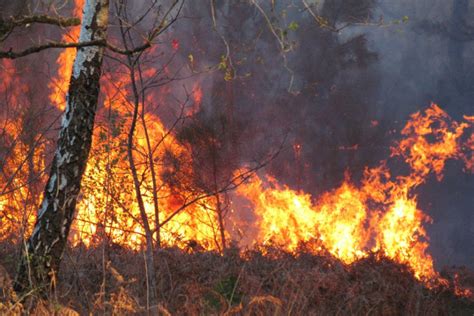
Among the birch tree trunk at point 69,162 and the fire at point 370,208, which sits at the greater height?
the fire at point 370,208


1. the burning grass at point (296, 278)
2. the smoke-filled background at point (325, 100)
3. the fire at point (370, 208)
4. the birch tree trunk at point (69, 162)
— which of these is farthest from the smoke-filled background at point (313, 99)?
the birch tree trunk at point (69, 162)

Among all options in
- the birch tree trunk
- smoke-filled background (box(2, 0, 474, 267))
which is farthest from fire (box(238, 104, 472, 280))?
the birch tree trunk

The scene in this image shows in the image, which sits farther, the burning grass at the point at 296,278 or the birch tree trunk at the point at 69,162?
the burning grass at the point at 296,278

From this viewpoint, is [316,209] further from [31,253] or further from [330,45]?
[31,253]

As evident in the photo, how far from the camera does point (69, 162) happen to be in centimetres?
625

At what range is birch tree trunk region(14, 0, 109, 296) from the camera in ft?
20.2

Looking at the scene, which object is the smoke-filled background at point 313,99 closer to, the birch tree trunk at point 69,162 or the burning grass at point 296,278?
the burning grass at point 296,278

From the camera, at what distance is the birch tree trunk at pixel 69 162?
6.15 metres

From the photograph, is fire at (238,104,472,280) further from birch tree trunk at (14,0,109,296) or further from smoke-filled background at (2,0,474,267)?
A: birch tree trunk at (14,0,109,296)

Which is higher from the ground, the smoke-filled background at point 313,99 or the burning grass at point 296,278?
the smoke-filled background at point 313,99

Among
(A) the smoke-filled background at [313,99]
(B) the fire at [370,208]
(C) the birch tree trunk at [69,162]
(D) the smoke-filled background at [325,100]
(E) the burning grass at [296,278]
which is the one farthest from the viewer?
(D) the smoke-filled background at [325,100]

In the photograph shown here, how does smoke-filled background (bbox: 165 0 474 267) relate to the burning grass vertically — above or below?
above

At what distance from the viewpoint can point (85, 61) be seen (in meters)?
6.38

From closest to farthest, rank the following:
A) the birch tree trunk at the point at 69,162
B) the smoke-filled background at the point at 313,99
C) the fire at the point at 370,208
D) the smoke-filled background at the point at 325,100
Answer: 1. the birch tree trunk at the point at 69,162
2. the fire at the point at 370,208
3. the smoke-filled background at the point at 313,99
4. the smoke-filled background at the point at 325,100
